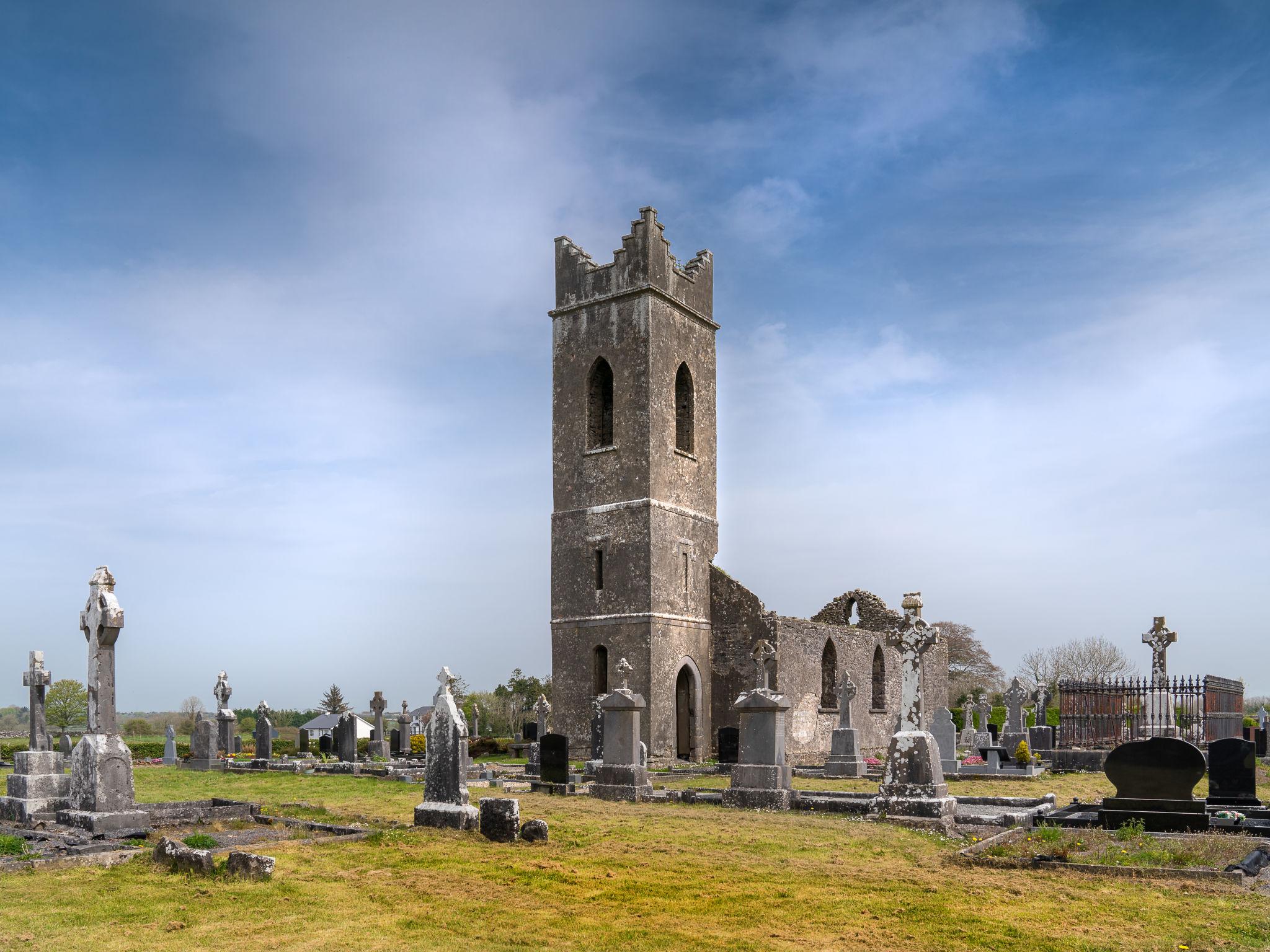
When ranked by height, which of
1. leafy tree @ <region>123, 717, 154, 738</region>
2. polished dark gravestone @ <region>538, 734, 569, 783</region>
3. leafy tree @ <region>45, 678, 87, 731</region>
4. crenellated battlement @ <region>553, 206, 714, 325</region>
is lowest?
leafy tree @ <region>123, 717, 154, 738</region>

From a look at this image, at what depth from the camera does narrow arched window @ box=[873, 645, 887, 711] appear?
119ft

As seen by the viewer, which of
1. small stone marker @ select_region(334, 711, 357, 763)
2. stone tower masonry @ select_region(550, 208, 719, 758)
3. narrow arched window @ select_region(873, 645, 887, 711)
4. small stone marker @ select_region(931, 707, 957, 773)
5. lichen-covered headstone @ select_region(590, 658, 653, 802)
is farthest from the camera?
narrow arched window @ select_region(873, 645, 887, 711)

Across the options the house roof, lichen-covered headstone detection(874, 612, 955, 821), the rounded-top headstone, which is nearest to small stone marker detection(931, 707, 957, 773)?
lichen-covered headstone detection(874, 612, 955, 821)

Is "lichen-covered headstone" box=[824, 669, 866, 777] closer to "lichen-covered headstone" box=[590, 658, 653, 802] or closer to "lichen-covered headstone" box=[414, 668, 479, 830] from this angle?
Result: "lichen-covered headstone" box=[590, 658, 653, 802]

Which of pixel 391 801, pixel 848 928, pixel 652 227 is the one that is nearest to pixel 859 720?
pixel 652 227

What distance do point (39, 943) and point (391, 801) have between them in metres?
9.19

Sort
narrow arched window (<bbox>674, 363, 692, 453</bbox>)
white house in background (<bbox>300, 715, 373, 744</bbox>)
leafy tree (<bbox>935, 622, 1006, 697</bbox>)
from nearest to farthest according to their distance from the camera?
narrow arched window (<bbox>674, 363, 692, 453</bbox>)
white house in background (<bbox>300, 715, 373, 744</bbox>)
leafy tree (<bbox>935, 622, 1006, 697</bbox>)

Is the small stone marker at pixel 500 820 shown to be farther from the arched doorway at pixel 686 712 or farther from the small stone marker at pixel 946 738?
the arched doorway at pixel 686 712

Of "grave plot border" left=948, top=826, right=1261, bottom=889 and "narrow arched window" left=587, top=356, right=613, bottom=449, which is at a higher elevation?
"narrow arched window" left=587, top=356, right=613, bottom=449

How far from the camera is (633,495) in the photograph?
29297 millimetres

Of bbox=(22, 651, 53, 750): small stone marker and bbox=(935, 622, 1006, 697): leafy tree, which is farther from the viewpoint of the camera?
bbox=(935, 622, 1006, 697): leafy tree

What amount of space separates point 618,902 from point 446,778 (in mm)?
4105

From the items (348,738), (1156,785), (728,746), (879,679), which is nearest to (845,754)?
(728,746)

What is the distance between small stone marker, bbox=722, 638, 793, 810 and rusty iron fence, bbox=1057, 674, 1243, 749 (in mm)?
13646
